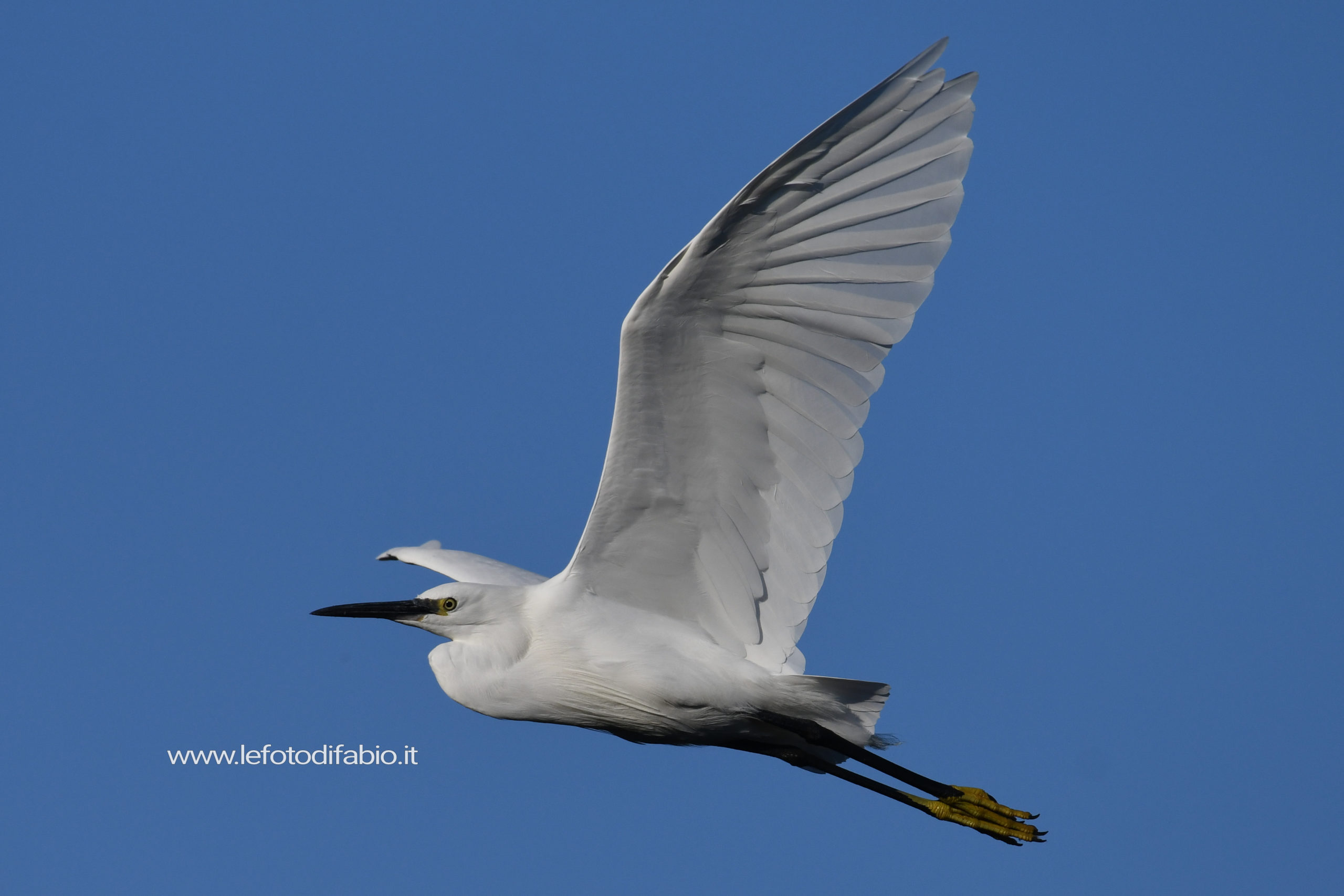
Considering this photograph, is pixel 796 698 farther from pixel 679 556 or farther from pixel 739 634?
pixel 679 556

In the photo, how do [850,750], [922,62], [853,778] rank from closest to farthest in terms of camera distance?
[922,62]
[850,750]
[853,778]

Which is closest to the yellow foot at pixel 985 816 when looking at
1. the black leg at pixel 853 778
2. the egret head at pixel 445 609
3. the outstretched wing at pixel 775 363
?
the black leg at pixel 853 778

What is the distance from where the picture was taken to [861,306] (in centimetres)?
539

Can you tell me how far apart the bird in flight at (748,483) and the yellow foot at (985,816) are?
0.04 ft

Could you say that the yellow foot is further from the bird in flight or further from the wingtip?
the wingtip

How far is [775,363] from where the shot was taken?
5566 millimetres

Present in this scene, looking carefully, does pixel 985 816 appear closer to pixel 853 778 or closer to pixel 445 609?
pixel 853 778

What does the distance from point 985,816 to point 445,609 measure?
3.63 m

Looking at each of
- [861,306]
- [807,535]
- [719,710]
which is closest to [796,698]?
[719,710]

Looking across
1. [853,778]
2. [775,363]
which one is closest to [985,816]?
[853,778]

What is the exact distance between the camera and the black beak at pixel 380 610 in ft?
23.0

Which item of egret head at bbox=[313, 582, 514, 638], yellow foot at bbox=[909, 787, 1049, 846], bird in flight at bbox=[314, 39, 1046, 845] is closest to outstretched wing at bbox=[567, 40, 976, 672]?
bird in flight at bbox=[314, 39, 1046, 845]

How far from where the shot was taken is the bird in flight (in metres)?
5.10

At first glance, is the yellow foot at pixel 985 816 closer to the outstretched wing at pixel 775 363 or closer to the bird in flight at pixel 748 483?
the bird in flight at pixel 748 483
